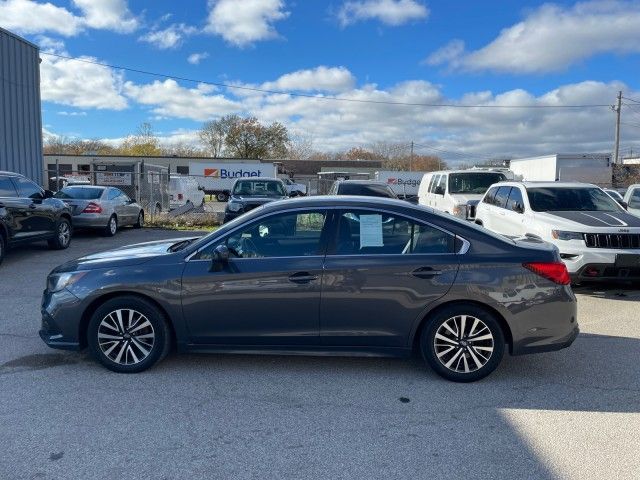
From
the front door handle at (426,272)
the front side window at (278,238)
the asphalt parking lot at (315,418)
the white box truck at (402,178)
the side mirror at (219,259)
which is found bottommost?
the asphalt parking lot at (315,418)

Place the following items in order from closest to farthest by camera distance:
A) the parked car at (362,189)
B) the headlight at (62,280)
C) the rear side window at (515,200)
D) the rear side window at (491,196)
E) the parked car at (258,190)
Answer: the headlight at (62,280), the rear side window at (515,200), the rear side window at (491,196), the parked car at (362,189), the parked car at (258,190)

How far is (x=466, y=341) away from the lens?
432 centimetres

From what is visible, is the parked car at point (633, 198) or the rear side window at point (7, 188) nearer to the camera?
the rear side window at point (7, 188)

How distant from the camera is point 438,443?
339cm

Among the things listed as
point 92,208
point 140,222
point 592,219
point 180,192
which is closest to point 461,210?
point 592,219

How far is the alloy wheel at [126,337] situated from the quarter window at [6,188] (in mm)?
6763

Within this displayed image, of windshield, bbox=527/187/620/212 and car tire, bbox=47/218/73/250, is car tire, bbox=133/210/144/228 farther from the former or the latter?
windshield, bbox=527/187/620/212

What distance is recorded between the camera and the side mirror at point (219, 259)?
425 cm

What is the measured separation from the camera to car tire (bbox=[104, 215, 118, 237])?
46.6 feet

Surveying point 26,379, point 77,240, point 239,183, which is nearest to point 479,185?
point 239,183

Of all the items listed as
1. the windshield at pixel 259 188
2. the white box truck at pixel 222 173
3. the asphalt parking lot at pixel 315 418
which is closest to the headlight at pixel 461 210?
the windshield at pixel 259 188

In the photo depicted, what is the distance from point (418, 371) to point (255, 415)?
1.61 m

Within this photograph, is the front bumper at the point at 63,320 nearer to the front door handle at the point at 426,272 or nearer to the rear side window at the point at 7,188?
the front door handle at the point at 426,272

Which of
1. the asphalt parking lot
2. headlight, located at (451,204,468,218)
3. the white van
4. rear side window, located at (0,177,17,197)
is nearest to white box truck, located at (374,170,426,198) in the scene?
the white van
